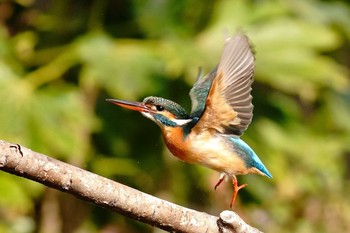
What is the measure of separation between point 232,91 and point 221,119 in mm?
77

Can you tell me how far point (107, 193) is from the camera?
201cm

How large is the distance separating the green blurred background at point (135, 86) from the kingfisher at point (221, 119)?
1.26 metres

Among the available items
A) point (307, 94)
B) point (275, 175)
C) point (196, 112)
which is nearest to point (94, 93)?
point (275, 175)

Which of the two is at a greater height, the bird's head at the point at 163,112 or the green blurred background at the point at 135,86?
the bird's head at the point at 163,112

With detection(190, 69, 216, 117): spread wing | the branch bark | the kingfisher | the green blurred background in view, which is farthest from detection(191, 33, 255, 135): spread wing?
the green blurred background

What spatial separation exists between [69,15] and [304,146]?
4.40ft

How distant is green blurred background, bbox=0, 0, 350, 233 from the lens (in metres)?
3.91

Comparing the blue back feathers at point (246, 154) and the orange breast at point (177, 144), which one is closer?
the orange breast at point (177, 144)

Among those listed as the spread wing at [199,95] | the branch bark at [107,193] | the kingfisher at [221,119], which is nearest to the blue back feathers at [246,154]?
the kingfisher at [221,119]

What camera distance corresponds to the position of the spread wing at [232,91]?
7.91 feet

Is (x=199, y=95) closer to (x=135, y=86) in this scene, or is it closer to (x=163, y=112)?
(x=163, y=112)

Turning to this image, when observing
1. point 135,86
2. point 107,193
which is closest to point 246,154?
point 107,193

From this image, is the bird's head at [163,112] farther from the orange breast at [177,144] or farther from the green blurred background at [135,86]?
the green blurred background at [135,86]

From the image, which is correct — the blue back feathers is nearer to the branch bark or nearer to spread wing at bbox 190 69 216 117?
spread wing at bbox 190 69 216 117
